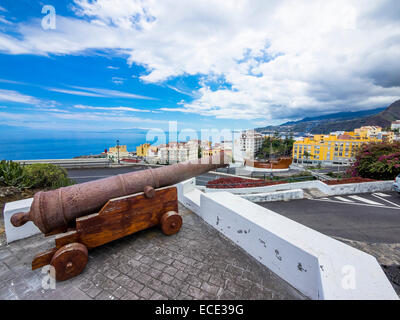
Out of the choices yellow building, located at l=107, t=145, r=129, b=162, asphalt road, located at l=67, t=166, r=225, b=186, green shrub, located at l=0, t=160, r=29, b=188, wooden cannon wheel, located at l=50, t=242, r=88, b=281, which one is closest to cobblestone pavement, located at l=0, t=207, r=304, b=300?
wooden cannon wheel, located at l=50, t=242, r=88, b=281

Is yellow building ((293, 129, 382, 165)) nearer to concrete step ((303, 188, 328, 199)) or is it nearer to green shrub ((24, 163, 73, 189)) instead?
concrete step ((303, 188, 328, 199))

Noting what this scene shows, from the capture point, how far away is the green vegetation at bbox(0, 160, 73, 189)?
5469 mm

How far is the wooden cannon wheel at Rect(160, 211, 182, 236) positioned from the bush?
12.0 meters

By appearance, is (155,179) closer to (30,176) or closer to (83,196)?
(83,196)

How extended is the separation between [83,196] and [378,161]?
1394 centimetres

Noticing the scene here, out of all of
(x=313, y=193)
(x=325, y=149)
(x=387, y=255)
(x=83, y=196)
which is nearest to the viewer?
(x=83, y=196)

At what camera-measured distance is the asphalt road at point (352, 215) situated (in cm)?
492

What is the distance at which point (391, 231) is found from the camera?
497cm

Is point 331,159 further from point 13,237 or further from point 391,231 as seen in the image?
point 13,237

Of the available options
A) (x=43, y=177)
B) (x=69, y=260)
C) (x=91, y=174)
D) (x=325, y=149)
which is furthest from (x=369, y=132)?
(x=69, y=260)

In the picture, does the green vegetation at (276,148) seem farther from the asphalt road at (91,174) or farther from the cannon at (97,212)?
the cannon at (97,212)

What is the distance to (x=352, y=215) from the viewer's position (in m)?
6.18

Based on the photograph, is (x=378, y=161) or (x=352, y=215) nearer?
(x=352, y=215)
